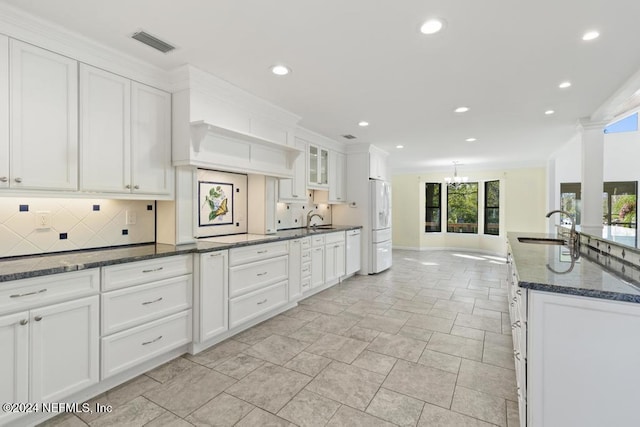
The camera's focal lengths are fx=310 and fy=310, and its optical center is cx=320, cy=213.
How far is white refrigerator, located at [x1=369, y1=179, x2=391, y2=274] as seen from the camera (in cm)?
582

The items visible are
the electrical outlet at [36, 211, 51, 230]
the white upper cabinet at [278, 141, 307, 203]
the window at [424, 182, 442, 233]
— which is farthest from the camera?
the window at [424, 182, 442, 233]

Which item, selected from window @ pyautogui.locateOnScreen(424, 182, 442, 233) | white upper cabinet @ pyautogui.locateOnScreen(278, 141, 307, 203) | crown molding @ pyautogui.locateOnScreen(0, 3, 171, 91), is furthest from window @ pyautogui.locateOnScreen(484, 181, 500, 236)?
crown molding @ pyautogui.locateOnScreen(0, 3, 171, 91)

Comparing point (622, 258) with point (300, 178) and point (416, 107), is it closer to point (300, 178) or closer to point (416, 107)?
point (416, 107)

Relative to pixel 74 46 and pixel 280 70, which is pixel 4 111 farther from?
pixel 280 70

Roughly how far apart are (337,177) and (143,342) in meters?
4.16

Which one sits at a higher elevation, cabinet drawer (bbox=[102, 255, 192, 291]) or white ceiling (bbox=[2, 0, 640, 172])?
white ceiling (bbox=[2, 0, 640, 172])

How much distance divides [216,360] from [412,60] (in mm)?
3017

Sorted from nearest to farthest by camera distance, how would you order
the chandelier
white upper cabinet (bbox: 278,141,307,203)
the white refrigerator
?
white upper cabinet (bbox: 278,141,307,203), the white refrigerator, the chandelier

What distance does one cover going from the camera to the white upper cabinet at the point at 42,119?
1983 mm

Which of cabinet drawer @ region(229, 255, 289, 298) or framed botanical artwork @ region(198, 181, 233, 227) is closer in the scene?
cabinet drawer @ region(229, 255, 289, 298)

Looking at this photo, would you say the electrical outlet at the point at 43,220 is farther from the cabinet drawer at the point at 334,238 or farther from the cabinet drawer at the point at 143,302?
the cabinet drawer at the point at 334,238

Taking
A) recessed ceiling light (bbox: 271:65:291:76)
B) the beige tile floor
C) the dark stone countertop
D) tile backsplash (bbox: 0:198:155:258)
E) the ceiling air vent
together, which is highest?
recessed ceiling light (bbox: 271:65:291:76)

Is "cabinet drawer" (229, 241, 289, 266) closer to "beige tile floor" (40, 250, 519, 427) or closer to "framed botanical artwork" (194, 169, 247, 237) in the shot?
"framed botanical artwork" (194, 169, 247, 237)

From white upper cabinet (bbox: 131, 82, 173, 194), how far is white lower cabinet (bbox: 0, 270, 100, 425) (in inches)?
36.8
